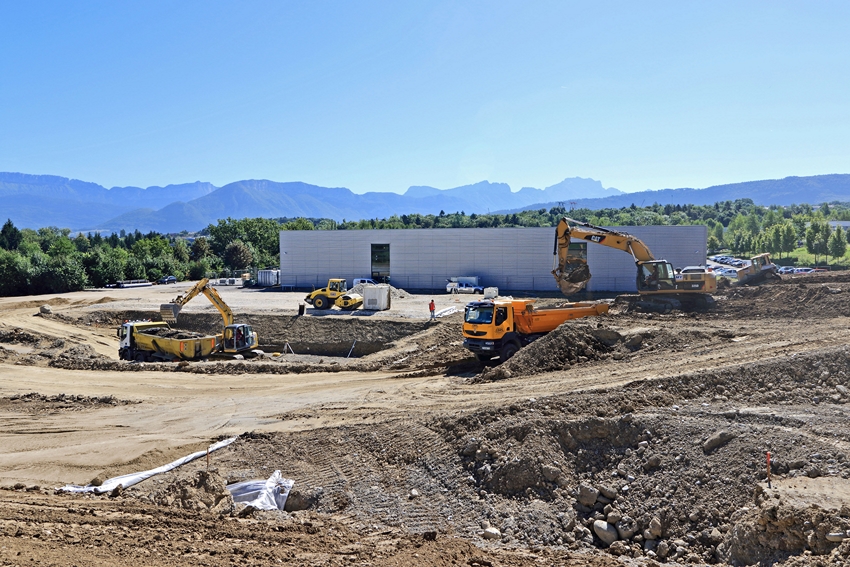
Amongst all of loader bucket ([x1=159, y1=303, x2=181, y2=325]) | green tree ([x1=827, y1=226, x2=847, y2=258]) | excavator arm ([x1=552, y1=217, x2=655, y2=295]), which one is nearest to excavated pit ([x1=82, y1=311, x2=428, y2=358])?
loader bucket ([x1=159, y1=303, x2=181, y2=325])

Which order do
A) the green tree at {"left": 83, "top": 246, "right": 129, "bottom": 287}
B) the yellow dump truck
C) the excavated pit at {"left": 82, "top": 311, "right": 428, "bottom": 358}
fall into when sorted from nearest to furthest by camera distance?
the yellow dump truck
the excavated pit at {"left": 82, "top": 311, "right": 428, "bottom": 358}
the green tree at {"left": 83, "top": 246, "right": 129, "bottom": 287}

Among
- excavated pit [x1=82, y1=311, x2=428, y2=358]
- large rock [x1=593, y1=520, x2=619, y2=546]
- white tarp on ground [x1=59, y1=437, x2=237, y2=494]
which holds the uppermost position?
large rock [x1=593, y1=520, x2=619, y2=546]

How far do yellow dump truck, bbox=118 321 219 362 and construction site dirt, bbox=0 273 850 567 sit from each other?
141 inches

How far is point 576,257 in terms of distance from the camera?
28328 millimetres

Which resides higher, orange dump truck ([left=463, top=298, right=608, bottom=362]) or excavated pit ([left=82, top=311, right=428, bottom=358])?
orange dump truck ([left=463, top=298, right=608, bottom=362])

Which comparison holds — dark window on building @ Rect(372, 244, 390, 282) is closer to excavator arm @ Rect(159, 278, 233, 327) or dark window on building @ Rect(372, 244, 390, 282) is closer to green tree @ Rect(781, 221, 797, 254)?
excavator arm @ Rect(159, 278, 233, 327)

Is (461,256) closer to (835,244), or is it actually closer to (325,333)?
(325,333)

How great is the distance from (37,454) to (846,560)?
1636cm

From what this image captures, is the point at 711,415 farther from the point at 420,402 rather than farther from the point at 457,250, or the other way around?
the point at 457,250

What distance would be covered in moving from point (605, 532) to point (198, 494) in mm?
7492

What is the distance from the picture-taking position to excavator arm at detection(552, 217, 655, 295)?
27.7m

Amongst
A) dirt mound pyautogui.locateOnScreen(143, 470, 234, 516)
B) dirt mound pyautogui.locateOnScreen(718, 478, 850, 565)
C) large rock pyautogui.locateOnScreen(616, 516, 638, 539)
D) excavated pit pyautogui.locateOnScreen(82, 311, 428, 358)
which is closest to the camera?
dirt mound pyautogui.locateOnScreen(718, 478, 850, 565)

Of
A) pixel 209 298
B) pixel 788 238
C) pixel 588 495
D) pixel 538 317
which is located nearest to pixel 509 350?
pixel 538 317

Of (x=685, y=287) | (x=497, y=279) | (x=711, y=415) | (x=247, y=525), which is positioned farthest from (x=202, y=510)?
(x=497, y=279)
